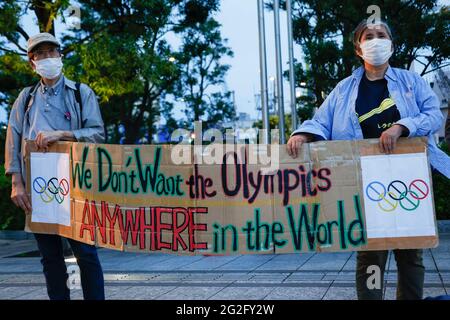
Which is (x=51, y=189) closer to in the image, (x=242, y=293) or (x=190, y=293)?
(x=190, y=293)

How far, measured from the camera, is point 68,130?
4020 millimetres

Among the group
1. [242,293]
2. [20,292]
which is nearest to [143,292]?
[242,293]

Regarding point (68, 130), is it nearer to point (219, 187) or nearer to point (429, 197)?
point (219, 187)

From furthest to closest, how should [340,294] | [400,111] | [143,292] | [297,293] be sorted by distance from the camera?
[143,292] → [297,293] → [340,294] → [400,111]

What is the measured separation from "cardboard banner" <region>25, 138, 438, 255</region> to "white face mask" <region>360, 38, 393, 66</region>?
52cm

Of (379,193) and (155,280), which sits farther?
(155,280)

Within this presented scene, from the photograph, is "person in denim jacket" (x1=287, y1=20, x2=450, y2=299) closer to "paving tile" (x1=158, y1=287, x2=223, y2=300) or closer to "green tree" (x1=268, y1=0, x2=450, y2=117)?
"paving tile" (x1=158, y1=287, x2=223, y2=300)

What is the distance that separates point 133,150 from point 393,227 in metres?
1.69

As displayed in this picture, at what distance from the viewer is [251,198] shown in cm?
366

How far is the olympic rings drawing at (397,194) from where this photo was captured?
3451mm

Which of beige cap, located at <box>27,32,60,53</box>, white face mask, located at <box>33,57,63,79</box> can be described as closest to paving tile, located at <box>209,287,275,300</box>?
white face mask, located at <box>33,57,63,79</box>

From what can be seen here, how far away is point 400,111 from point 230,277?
10.5 feet

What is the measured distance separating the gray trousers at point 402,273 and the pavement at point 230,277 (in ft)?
4.03

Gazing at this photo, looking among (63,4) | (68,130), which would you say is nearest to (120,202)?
(68,130)
